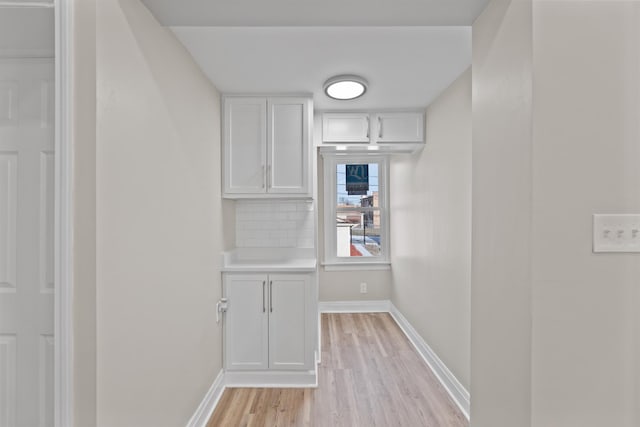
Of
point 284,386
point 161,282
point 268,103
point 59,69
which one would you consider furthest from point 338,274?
point 59,69

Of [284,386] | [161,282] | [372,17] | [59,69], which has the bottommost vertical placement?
[284,386]

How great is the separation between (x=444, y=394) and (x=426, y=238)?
53.3 inches

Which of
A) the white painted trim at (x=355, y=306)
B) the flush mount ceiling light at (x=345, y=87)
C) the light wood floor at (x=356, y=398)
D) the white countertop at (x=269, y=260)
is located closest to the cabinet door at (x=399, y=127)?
the flush mount ceiling light at (x=345, y=87)

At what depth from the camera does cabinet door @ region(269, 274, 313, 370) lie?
291 centimetres

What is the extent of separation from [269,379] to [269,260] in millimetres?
997

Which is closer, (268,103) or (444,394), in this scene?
(444,394)

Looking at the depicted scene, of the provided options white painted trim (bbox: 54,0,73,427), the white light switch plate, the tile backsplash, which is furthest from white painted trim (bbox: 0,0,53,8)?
the tile backsplash

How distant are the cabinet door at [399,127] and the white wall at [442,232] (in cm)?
11

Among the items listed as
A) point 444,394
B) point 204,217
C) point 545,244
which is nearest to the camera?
point 545,244

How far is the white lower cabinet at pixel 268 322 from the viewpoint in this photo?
291cm

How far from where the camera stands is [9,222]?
1.38 m

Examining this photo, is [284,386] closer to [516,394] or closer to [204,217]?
[204,217]

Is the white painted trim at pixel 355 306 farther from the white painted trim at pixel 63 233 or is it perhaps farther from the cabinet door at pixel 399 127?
the white painted trim at pixel 63 233

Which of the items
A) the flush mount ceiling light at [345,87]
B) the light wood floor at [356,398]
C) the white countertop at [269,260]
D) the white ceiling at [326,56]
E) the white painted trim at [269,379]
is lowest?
the light wood floor at [356,398]
